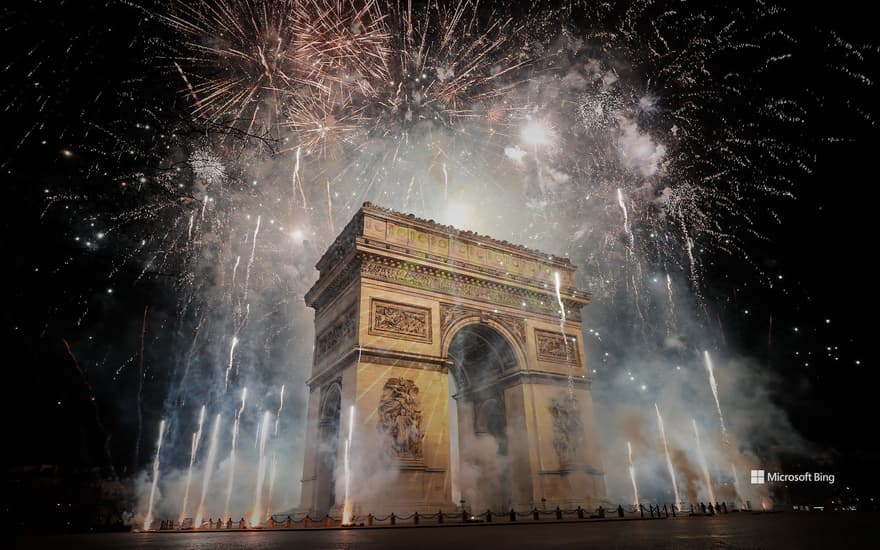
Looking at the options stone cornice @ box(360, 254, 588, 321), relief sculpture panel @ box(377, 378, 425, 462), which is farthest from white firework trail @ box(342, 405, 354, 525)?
stone cornice @ box(360, 254, 588, 321)

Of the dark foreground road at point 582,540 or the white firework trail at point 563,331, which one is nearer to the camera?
the dark foreground road at point 582,540

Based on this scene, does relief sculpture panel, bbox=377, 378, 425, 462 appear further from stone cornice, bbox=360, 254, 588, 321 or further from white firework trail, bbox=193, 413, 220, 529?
white firework trail, bbox=193, 413, 220, 529

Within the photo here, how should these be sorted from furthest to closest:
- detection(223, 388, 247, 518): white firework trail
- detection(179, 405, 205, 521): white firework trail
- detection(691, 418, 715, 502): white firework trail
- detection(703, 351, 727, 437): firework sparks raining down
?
Answer: detection(179, 405, 205, 521): white firework trail → detection(703, 351, 727, 437): firework sparks raining down → detection(223, 388, 247, 518): white firework trail → detection(691, 418, 715, 502): white firework trail

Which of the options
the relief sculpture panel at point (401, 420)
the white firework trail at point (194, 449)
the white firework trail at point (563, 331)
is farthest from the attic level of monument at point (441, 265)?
the white firework trail at point (194, 449)

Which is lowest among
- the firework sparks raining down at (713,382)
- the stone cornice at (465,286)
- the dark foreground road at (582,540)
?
the dark foreground road at (582,540)

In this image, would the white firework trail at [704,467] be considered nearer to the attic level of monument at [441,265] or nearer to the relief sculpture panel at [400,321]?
the attic level of monument at [441,265]

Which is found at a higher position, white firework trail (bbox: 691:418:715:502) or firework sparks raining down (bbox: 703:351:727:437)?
firework sparks raining down (bbox: 703:351:727:437)
